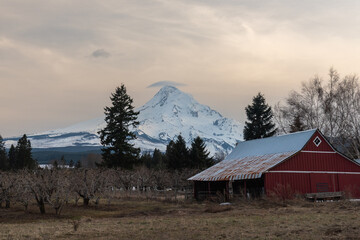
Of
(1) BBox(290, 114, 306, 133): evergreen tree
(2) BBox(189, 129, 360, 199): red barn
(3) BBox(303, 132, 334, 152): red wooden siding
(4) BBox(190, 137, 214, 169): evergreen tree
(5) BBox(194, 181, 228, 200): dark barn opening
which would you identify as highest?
(1) BBox(290, 114, 306, 133): evergreen tree

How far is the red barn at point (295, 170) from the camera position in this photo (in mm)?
37375

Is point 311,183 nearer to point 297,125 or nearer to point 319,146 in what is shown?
point 319,146

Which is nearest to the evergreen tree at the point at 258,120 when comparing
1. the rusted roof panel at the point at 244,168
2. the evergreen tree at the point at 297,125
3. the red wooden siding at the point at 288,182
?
the evergreen tree at the point at 297,125

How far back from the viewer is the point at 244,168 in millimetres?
40406

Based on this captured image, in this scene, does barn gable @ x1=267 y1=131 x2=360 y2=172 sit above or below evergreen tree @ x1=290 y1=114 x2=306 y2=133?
below

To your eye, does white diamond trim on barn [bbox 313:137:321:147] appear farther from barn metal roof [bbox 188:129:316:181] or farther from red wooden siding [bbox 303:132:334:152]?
barn metal roof [bbox 188:129:316:181]

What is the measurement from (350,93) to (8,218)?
136 feet

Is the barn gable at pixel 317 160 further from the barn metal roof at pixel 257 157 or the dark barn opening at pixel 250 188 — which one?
the dark barn opening at pixel 250 188

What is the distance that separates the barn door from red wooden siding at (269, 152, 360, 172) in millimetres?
551

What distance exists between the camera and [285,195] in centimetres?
3325

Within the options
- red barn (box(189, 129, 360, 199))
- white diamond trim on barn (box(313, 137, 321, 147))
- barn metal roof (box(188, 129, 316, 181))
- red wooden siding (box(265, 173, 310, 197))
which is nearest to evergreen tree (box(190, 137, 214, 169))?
barn metal roof (box(188, 129, 316, 181))

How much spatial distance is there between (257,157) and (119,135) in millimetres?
30498

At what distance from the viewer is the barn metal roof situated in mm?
38406

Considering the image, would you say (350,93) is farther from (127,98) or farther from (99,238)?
(99,238)
